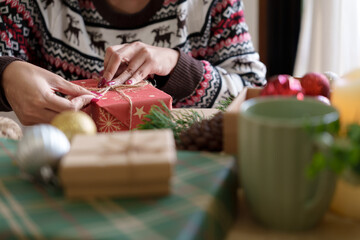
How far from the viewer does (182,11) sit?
1.26 m

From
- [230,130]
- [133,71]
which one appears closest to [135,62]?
[133,71]

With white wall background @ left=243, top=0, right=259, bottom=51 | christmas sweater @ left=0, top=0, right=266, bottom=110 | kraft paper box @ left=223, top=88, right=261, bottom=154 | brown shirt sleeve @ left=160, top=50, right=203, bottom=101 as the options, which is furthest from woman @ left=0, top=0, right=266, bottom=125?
white wall background @ left=243, top=0, right=259, bottom=51

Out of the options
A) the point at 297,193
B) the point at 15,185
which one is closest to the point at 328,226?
the point at 297,193

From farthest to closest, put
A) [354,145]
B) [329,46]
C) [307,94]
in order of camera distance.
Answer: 1. [329,46]
2. [307,94]
3. [354,145]

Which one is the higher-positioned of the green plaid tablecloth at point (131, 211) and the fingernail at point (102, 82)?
the green plaid tablecloth at point (131, 211)

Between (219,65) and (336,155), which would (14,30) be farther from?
(336,155)

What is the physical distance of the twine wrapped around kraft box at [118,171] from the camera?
410 mm

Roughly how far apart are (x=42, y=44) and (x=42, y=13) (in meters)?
0.10

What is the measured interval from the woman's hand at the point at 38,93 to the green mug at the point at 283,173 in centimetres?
42

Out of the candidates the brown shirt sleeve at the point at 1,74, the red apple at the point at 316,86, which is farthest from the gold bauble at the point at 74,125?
the brown shirt sleeve at the point at 1,74

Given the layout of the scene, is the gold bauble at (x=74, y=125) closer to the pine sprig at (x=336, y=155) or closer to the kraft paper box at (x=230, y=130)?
the kraft paper box at (x=230, y=130)

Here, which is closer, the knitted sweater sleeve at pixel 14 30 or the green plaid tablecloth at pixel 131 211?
the green plaid tablecloth at pixel 131 211

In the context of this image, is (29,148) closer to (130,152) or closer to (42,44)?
(130,152)

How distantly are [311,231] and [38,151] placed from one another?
28 centimetres
